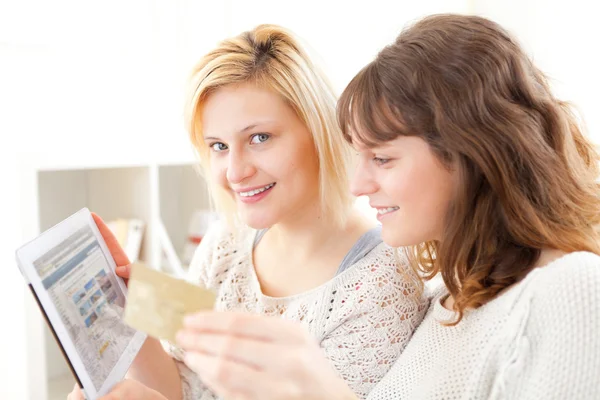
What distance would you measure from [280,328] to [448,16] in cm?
58

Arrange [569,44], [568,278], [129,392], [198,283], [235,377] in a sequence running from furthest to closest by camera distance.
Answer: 1. [569,44]
2. [198,283]
3. [129,392]
4. [568,278]
5. [235,377]

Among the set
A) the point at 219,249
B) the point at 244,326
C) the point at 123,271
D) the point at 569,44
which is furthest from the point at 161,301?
the point at 569,44

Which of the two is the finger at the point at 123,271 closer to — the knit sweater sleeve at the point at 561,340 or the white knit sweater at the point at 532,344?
the white knit sweater at the point at 532,344

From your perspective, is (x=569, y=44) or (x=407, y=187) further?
(x=569, y=44)

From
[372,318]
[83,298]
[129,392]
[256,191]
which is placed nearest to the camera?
[83,298]

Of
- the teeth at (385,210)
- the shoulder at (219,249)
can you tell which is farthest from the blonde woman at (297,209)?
the teeth at (385,210)

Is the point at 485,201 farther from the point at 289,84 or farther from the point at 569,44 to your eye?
the point at 569,44

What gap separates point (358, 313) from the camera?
1216 millimetres

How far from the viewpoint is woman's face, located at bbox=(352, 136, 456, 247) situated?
0.96m

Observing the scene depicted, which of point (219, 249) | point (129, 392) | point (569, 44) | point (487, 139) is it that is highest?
point (569, 44)

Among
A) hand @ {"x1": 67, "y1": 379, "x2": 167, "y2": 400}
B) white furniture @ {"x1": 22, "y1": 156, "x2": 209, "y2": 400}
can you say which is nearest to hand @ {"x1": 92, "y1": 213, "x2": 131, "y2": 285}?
hand @ {"x1": 67, "y1": 379, "x2": 167, "y2": 400}

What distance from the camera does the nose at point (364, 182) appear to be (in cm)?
103

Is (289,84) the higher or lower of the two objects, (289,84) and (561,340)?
the higher

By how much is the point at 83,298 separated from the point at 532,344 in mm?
645
